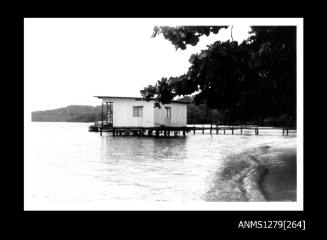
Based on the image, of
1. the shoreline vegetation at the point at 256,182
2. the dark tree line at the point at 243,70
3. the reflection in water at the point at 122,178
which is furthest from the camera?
the dark tree line at the point at 243,70

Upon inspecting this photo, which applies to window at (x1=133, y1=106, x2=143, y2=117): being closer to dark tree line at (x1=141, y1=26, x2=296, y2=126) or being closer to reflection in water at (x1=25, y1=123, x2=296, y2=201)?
reflection in water at (x1=25, y1=123, x2=296, y2=201)

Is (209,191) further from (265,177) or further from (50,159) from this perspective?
(50,159)

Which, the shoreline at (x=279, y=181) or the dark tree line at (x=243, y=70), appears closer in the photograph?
the shoreline at (x=279, y=181)

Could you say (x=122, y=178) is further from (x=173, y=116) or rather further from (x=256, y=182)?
(x=173, y=116)

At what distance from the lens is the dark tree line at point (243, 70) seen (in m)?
11.8

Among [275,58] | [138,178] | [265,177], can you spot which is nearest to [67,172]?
[138,178]

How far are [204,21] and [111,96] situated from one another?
29.3 metres

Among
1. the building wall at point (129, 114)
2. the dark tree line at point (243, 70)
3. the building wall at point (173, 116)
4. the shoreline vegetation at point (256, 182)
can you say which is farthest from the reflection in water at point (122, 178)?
the building wall at point (173, 116)

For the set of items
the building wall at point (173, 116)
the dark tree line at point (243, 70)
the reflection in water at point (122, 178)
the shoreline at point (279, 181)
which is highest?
the dark tree line at point (243, 70)

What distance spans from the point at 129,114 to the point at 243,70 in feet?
81.2

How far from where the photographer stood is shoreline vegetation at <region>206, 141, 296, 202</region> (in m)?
9.44

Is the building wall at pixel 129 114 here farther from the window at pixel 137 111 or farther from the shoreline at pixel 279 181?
the shoreline at pixel 279 181

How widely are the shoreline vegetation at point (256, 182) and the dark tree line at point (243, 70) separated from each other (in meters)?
2.36

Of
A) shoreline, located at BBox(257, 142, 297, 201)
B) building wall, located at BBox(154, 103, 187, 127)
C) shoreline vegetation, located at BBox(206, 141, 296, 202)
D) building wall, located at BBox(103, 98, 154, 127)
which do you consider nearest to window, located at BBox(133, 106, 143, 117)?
building wall, located at BBox(103, 98, 154, 127)
